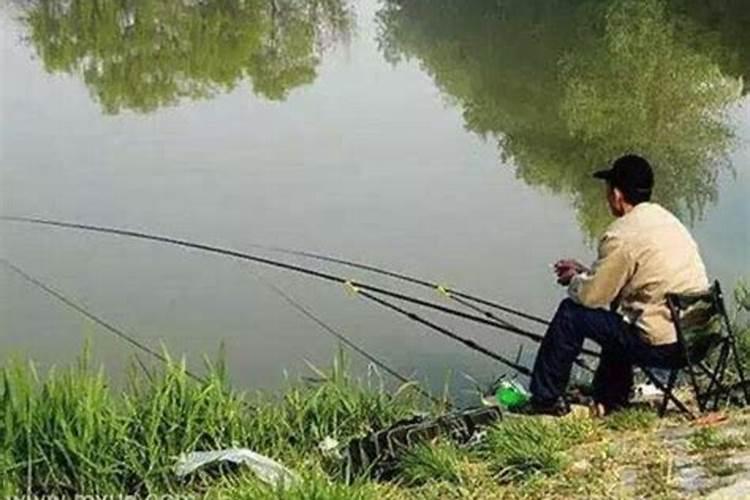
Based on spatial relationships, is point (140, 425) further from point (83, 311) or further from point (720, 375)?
point (83, 311)

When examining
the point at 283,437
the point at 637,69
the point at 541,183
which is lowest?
the point at 283,437

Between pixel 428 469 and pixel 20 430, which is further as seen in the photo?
pixel 20 430

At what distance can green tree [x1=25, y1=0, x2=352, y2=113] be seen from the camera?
1977 centimetres

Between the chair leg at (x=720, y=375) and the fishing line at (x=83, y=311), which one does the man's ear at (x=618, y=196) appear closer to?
the chair leg at (x=720, y=375)

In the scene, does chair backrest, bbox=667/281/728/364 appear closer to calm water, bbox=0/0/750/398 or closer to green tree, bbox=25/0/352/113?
calm water, bbox=0/0/750/398

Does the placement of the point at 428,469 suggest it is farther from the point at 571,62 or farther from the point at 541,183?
the point at 571,62

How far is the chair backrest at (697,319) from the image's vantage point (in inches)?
189

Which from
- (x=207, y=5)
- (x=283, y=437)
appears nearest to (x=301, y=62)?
(x=207, y=5)

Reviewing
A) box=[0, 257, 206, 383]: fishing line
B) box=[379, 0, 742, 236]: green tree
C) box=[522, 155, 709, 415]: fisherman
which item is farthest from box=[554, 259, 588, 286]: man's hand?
box=[379, 0, 742, 236]: green tree

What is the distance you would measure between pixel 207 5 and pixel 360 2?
226 inches

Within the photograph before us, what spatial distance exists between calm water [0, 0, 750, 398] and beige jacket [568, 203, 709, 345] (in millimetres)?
1857

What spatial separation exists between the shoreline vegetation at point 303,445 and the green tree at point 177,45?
1288 centimetres

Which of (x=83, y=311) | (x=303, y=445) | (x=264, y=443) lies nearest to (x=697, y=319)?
(x=303, y=445)

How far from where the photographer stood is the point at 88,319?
8.04m
